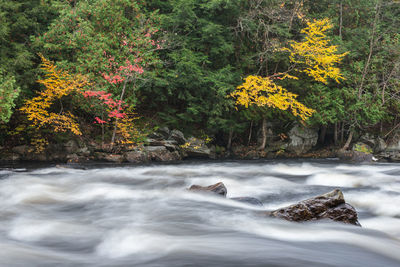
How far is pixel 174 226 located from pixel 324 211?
86.2 inches

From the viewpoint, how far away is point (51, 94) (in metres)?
11.0

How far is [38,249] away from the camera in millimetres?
3582

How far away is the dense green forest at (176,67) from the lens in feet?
37.7

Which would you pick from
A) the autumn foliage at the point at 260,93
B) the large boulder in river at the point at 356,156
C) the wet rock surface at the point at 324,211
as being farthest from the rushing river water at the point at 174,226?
the large boulder in river at the point at 356,156

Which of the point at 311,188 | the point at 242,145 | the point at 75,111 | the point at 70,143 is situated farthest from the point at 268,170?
the point at 75,111

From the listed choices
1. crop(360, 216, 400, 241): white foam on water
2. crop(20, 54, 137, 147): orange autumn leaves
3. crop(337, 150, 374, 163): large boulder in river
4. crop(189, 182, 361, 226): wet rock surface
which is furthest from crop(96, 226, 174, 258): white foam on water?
crop(337, 150, 374, 163): large boulder in river

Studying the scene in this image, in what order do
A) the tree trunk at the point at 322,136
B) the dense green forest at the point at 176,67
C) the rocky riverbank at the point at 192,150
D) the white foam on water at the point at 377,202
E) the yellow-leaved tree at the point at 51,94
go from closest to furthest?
1. the white foam on water at the point at 377,202
2. the yellow-leaved tree at the point at 51,94
3. the dense green forest at the point at 176,67
4. the rocky riverbank at the point at 192,150
5. the tree trunk at the point at 322,136

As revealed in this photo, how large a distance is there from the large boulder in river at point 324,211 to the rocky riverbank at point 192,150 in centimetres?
847

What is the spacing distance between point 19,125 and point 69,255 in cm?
975

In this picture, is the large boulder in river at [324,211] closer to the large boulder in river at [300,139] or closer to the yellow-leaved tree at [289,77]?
the yellow-leaved tree at [289,77]

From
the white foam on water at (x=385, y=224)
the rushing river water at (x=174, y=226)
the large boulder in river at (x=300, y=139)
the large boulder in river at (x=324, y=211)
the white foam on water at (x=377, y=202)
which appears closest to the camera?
the rushing river water at (x=174, y=226)

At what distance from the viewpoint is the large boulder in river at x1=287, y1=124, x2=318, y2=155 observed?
16.5 metres

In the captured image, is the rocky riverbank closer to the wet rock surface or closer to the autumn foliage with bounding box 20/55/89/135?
the autumn foliage with bounding box 20/55/89/135

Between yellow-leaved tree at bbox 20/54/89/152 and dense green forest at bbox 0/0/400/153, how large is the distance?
5 centimetres
